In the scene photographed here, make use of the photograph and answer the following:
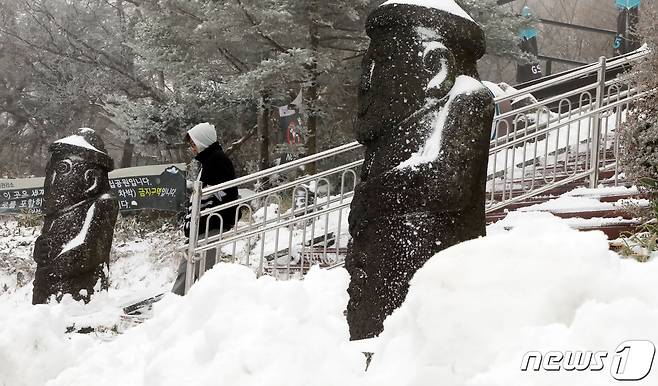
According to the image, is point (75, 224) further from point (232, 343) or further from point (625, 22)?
point (625, 22)

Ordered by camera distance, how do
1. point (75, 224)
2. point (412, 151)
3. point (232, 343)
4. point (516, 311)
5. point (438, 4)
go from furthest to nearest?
point (75, 224) → point (438, 4) → point (412, 151) → point (232, 343) → point (516, 311)

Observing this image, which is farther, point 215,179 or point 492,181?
point 492,181

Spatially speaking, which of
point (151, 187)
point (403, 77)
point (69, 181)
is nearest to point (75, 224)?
point (69, 181)

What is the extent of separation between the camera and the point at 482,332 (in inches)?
60.1

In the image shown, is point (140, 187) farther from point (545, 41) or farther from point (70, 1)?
point (545, 41)

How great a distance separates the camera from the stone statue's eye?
7.50m

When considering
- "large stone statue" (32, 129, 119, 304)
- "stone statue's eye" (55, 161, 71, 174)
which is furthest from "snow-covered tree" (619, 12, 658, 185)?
"stone statue's eye" (55, 161, 71, 174)

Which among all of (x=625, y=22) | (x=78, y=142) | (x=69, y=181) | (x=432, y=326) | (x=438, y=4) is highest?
(x=625, y=22)

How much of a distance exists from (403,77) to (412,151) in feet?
1.53

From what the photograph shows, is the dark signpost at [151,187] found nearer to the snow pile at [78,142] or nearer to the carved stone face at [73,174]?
the snow pile at [78,142]

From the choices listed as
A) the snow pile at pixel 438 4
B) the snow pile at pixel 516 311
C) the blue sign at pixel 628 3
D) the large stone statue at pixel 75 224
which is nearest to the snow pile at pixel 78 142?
the large stone statue at pixel 75 224

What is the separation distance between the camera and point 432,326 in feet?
5.30

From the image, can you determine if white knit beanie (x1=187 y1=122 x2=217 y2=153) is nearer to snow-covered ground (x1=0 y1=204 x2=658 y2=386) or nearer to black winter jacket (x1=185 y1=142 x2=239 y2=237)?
black winter jacket (x1=185 y1=142 x2=239 y2=237)

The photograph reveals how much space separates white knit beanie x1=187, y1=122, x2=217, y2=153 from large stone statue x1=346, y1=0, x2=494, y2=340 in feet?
8.61
